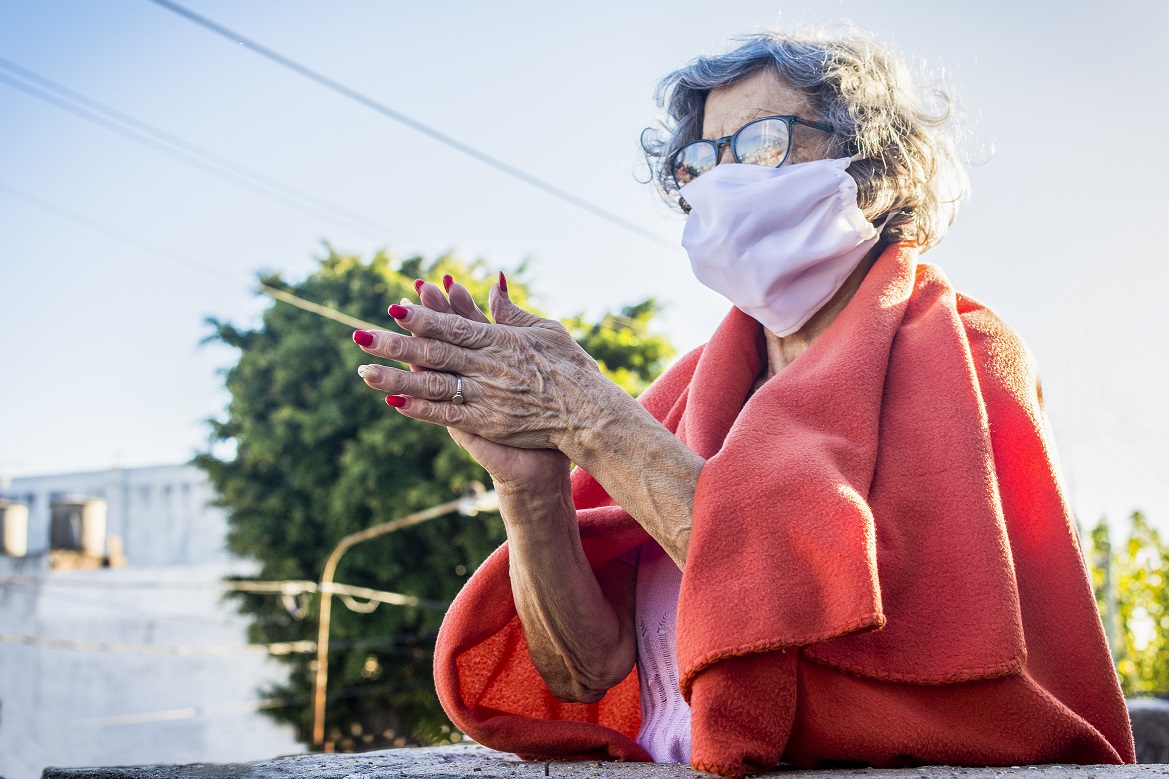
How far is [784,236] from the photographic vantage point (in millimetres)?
2023

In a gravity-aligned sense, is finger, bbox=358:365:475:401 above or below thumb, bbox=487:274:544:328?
below

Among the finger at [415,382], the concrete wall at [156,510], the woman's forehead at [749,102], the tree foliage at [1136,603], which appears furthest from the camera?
the concrete wall at [156,510]

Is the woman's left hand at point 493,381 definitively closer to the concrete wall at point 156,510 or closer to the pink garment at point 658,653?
the pink garment at point 658,653

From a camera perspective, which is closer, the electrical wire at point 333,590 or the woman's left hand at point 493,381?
the woman's left hand at point 493,381

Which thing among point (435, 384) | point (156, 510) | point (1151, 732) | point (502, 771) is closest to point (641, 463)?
Result: point (435, 384)

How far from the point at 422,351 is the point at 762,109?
999mm

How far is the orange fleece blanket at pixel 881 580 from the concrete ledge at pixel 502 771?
0.06 m

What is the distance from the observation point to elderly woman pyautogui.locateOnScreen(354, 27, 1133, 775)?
4.69ft

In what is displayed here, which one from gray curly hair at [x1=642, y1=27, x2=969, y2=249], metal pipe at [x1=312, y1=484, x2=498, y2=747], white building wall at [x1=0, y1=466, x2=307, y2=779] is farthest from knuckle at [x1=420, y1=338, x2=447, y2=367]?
white building wall at [x1=0, y1=466, x2=307, y2=779]

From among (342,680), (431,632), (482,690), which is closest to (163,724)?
(342,680)

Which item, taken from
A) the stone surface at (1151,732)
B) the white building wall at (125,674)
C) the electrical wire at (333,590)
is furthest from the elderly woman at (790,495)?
the white building wall at (125,674)

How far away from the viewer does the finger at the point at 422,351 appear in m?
1.56

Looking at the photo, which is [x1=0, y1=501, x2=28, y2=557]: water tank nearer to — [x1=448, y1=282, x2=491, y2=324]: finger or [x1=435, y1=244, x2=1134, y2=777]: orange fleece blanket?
[x1=435, y1=244, x2=1134, y2=777]: orange fleece blanket

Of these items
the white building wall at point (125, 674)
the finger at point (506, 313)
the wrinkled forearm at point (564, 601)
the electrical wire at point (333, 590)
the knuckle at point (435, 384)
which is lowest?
the white building wall at point (125, 674)
